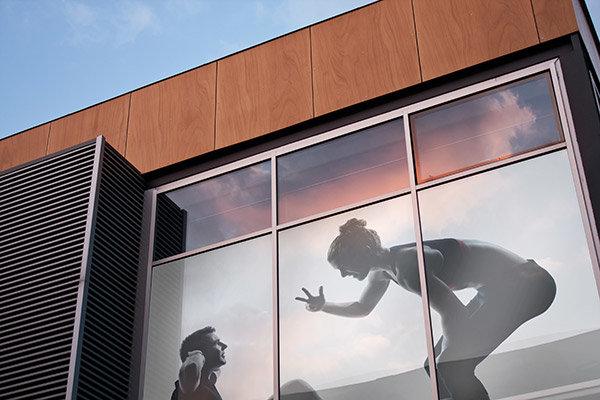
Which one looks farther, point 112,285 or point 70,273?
point 112,285

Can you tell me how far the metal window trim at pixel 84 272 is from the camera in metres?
8.50

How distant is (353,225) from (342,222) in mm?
145

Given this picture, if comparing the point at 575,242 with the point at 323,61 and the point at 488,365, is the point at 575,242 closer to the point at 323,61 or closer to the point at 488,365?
the point at 488,365

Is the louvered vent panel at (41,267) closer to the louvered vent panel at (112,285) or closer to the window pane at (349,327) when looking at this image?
the louvered vent panel at (112,285)

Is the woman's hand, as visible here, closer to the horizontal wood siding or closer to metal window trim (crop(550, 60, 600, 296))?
the horizontal wood siding

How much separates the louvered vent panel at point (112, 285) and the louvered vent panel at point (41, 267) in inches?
7.3

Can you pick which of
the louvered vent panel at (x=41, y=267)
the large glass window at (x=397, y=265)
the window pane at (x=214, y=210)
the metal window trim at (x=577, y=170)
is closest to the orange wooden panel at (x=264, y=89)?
the large glass window at (x=397, y=265)

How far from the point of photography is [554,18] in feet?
29.4

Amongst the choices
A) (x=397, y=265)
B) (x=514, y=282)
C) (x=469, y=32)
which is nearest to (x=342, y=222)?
(x=397, y=265)

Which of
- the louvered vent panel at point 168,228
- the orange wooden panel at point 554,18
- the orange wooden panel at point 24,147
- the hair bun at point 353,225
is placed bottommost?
the hair bun at point 353,225

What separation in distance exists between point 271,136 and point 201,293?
211cm

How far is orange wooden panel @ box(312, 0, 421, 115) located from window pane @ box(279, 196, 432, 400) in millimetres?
1541

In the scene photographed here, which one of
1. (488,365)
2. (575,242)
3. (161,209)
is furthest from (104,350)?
(575,242)

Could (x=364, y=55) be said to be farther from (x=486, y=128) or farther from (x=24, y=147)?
(x=24, y=147)
